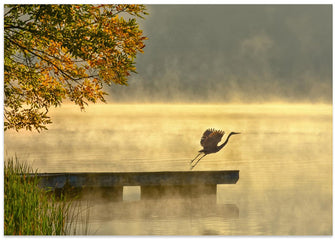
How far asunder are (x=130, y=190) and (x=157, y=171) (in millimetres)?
439

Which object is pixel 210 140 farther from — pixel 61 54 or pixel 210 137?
pixel 61 54

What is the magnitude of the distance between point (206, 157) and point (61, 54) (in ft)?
7.18

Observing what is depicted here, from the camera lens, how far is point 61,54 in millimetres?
6004

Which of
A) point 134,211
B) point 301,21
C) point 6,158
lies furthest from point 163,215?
point 301,21

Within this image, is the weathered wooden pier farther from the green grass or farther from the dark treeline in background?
the dark treeline in background

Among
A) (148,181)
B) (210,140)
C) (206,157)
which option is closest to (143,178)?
(148,181)

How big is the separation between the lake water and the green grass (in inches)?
14.4

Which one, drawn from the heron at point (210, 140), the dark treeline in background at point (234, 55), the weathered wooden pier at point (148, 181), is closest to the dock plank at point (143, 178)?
the weathered wooden pier at point (148, 181)

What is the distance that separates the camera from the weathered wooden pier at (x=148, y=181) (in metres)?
5.64

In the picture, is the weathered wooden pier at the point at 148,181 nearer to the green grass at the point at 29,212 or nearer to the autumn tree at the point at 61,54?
Result: the green grass at the point at 29,212

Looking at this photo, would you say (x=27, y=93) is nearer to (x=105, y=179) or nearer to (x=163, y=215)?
(x=105, y=179)

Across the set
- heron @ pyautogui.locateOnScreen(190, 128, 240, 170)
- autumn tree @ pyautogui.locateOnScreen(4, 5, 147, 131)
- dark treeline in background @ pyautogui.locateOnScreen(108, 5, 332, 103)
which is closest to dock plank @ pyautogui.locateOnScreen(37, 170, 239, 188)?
heron @ pyautogui.locateOnScreen(190, 128, 240, 170)

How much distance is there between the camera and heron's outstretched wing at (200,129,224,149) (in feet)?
18.1

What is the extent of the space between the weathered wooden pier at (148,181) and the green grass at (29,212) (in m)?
0.37
